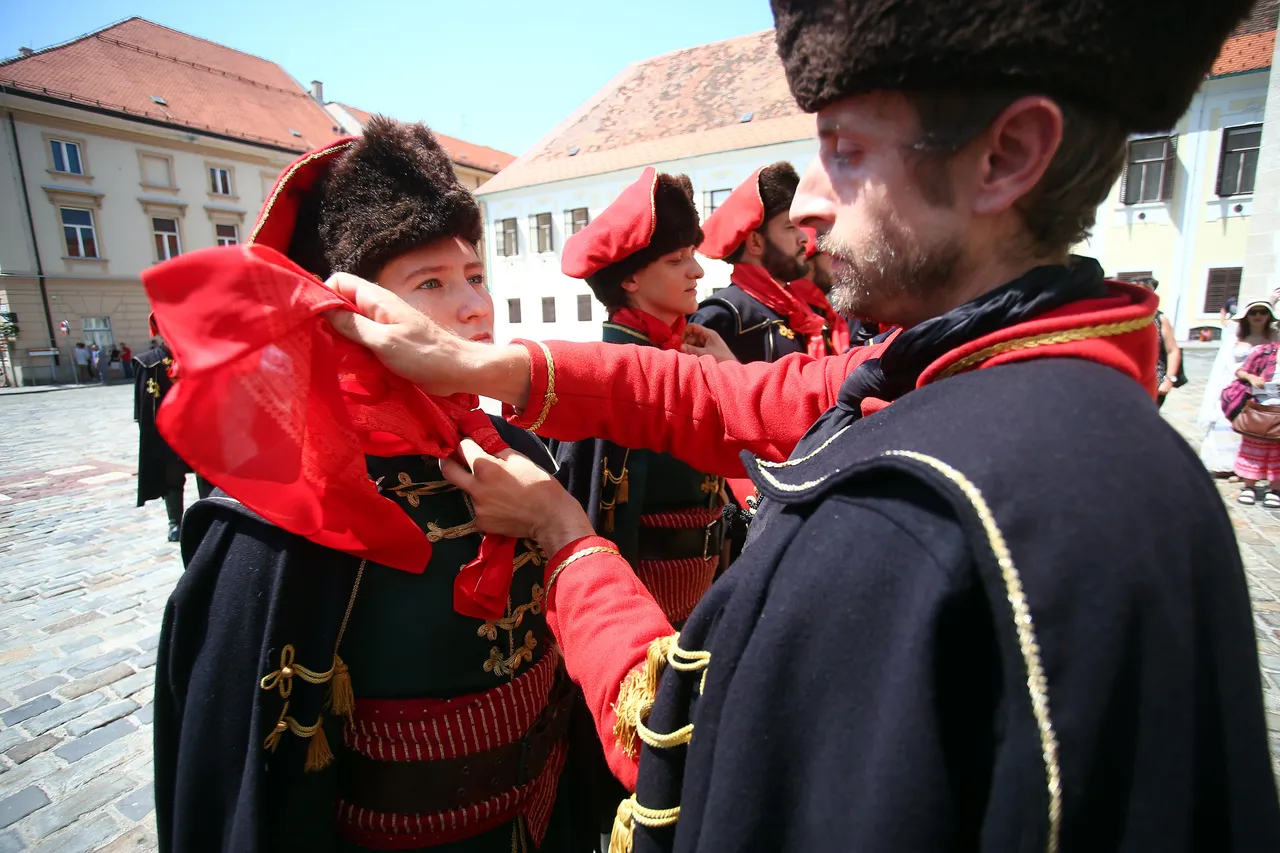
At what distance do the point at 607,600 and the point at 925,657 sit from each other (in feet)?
2.34

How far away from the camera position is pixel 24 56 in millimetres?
24875

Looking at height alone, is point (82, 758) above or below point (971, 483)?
below

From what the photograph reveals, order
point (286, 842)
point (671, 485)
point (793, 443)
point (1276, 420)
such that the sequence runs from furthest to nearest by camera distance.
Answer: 1. point (1276, 420)
2. point (671, 485)
3. point (793, 443)
4. point (286, 842)

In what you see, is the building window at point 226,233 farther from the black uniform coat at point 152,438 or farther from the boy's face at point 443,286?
the boy's face at point 443,286

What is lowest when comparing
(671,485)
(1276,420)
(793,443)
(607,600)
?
(1276,420)

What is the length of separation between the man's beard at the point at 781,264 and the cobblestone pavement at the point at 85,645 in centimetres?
340

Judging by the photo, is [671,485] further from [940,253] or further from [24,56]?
[24,56]

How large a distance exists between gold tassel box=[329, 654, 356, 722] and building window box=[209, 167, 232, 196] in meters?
31.9

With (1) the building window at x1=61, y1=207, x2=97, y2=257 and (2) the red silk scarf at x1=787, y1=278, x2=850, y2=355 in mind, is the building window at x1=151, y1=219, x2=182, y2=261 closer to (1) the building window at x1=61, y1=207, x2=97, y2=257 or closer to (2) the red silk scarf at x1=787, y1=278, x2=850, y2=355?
(1) the building window at x1=61, y1=207, x2=97, y2=257

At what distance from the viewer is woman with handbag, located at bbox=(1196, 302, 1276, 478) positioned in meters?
7.43

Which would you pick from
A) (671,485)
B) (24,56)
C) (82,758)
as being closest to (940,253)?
(671,485)

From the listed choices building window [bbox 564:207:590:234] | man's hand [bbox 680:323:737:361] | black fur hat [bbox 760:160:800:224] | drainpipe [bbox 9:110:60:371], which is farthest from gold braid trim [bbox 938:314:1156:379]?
drainpipe [bbox 9:110:60:371]

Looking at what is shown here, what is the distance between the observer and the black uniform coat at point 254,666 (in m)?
1.41

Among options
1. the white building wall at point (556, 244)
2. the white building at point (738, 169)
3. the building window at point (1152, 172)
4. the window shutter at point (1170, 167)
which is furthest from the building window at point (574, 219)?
the window shutter at point (1170, 167)
